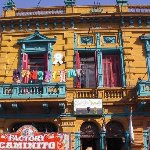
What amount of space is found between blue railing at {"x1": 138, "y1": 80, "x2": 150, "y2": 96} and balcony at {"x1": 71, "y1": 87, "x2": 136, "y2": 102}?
759 mm

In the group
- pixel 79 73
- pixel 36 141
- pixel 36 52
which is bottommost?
pixel 36 141

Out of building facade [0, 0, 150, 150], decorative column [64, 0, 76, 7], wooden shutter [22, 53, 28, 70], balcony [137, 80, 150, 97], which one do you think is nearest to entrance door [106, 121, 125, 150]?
building facade [0, 0, 150, 150]

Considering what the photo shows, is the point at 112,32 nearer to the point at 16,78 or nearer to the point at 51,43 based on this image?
the point at 51,43

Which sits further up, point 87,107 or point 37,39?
point 37,39

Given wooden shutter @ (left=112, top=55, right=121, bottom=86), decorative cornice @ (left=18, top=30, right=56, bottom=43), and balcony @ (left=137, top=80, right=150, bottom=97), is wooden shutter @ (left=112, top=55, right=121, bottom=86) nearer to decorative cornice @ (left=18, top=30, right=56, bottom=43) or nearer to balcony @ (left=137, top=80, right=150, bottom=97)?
balcony @ (left=137, top=80, right=150, bottom=97)

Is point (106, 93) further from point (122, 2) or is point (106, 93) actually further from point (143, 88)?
point (122, 2)

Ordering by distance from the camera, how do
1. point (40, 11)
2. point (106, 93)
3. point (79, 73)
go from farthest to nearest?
point (40, 11)
point (79, 73)
point (106, 93)

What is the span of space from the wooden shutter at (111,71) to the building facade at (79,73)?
0.17ft

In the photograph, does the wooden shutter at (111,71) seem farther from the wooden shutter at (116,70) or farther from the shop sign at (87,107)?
the shop sign at (87,107)

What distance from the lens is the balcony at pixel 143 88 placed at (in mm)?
17969

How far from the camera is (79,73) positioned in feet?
63.4

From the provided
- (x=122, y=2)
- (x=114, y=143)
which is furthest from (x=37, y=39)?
(x=114, y=143)

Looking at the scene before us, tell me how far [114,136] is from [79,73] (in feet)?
11.8

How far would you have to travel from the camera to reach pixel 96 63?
20078 millimetres
